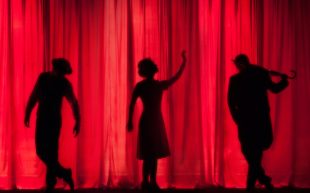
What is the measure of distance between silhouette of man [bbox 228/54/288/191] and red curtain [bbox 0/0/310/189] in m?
0.67

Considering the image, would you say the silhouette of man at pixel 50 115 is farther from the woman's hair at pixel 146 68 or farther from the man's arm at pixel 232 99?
the man's arm at pixel 232 99

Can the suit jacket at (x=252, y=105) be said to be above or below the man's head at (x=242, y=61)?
below

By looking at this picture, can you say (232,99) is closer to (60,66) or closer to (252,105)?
(252,105)

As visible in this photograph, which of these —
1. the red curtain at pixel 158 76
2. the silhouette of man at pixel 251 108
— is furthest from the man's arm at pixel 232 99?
the red curtain at pixel 158 76

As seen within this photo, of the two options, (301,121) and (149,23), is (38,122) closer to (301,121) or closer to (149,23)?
(149,23)

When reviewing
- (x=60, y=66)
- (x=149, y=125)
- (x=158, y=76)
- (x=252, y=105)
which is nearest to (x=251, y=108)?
(x=252, y=105)

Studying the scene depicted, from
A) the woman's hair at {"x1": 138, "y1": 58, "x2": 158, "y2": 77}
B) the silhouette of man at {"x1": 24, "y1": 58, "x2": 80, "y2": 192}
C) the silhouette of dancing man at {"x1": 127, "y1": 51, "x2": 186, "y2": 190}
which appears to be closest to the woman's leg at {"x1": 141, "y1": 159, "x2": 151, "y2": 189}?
the silhouette of dancing man at {"x1": 127, "y1": 51, "x2": 186, "y2": 190}

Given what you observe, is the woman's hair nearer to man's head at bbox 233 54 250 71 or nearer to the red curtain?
the red curtain

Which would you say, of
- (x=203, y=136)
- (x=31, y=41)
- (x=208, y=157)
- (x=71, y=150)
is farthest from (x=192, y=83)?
(x=31, y=41)

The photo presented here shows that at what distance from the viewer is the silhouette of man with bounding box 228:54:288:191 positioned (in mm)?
3430

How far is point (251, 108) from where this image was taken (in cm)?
346

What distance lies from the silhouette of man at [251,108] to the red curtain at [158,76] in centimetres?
67

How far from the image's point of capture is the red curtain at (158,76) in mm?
4109

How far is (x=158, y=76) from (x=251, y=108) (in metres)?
1.23
